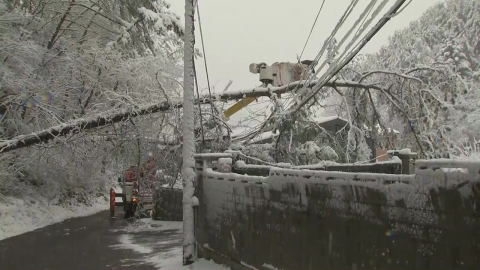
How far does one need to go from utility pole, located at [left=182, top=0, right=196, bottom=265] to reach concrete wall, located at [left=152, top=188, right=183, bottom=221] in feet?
23.0

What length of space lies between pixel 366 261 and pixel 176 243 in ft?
24.7

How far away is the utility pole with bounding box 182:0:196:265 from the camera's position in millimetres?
8516

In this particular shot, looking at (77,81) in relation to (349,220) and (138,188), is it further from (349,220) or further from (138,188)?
(349,220)

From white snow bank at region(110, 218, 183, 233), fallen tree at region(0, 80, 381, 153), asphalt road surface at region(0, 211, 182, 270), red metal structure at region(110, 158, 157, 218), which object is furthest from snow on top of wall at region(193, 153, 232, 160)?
white snow bank at region(110, 218, 183, 233)

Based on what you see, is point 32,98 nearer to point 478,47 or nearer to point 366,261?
point 366,261

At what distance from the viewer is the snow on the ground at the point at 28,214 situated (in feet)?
46.5

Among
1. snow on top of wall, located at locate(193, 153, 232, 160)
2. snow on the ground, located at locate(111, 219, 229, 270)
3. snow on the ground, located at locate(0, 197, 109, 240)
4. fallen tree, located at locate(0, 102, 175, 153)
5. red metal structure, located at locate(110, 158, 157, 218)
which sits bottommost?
snow on the ground, located at locate(111, 219, 229, 270)

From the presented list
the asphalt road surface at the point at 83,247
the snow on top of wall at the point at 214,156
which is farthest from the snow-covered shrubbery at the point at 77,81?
the snow on top of wall at the point at 214,156

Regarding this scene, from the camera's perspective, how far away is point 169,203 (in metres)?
15.8

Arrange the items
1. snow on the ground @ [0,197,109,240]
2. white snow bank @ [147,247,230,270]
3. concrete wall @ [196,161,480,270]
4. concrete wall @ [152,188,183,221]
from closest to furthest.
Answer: concrete wall @ [196,161,480,270] < white snow bank @ [147,247,230,270] < snow on the ground @ [0,197,109,240] < concrete wall @ [152,188,183,221]

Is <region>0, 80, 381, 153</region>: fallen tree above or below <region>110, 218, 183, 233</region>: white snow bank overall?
above

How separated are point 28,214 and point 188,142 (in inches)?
387

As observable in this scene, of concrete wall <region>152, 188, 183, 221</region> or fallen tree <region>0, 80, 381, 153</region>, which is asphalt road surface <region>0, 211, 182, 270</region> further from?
fallen tree <region>0, 80, 381, 153</region>

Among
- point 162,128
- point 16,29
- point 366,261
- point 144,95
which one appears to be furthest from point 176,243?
point 16,29
